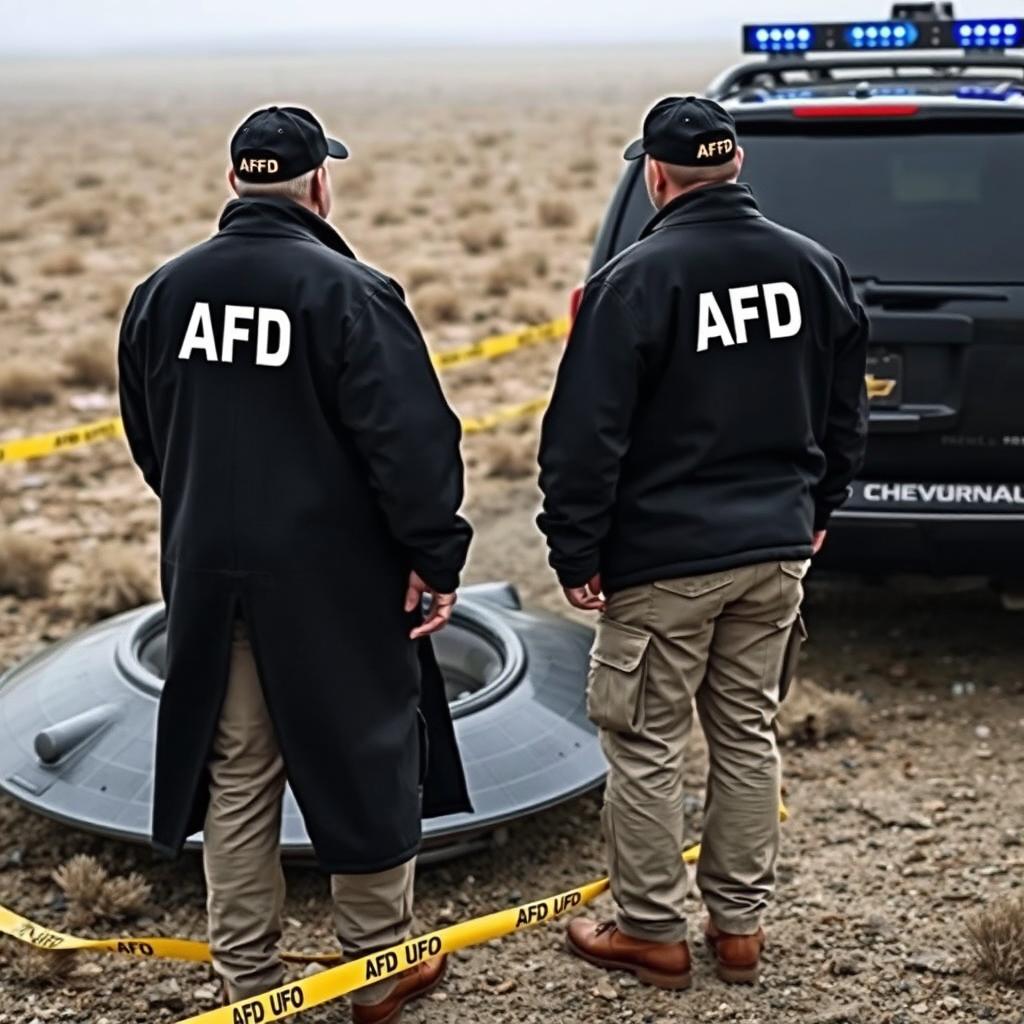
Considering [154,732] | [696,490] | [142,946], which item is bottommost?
[142,946]

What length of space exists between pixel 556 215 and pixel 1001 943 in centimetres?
1785

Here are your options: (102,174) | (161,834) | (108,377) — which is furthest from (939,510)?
(102,174)

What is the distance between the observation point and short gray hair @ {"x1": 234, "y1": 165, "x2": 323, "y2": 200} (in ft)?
10.9

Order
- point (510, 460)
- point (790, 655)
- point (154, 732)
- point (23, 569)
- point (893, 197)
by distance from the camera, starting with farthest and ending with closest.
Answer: point (510, 460)
point (23, 569)
point (893, 197)
point (154, 732)
point (790, 655)

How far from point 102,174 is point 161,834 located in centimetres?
2915

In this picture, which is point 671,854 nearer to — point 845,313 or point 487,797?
point 487,797

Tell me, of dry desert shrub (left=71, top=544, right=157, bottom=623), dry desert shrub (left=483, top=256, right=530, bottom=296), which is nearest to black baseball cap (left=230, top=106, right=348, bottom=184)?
dry desert shrub (left=71, top=544, right=157, bottom=623)

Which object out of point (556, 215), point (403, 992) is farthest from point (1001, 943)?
point (556, 215)

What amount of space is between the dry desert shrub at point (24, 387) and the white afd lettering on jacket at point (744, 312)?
329 inches

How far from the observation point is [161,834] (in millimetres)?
3518

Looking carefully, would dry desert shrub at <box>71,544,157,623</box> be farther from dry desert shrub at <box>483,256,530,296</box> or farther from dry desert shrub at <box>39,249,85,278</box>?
dry desert shrub at <box>39,249,85,278</box>

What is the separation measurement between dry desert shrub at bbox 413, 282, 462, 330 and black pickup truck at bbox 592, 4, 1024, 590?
8825mm

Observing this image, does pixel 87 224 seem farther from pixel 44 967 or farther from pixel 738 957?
pixel 738 957

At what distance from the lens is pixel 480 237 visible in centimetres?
1881
